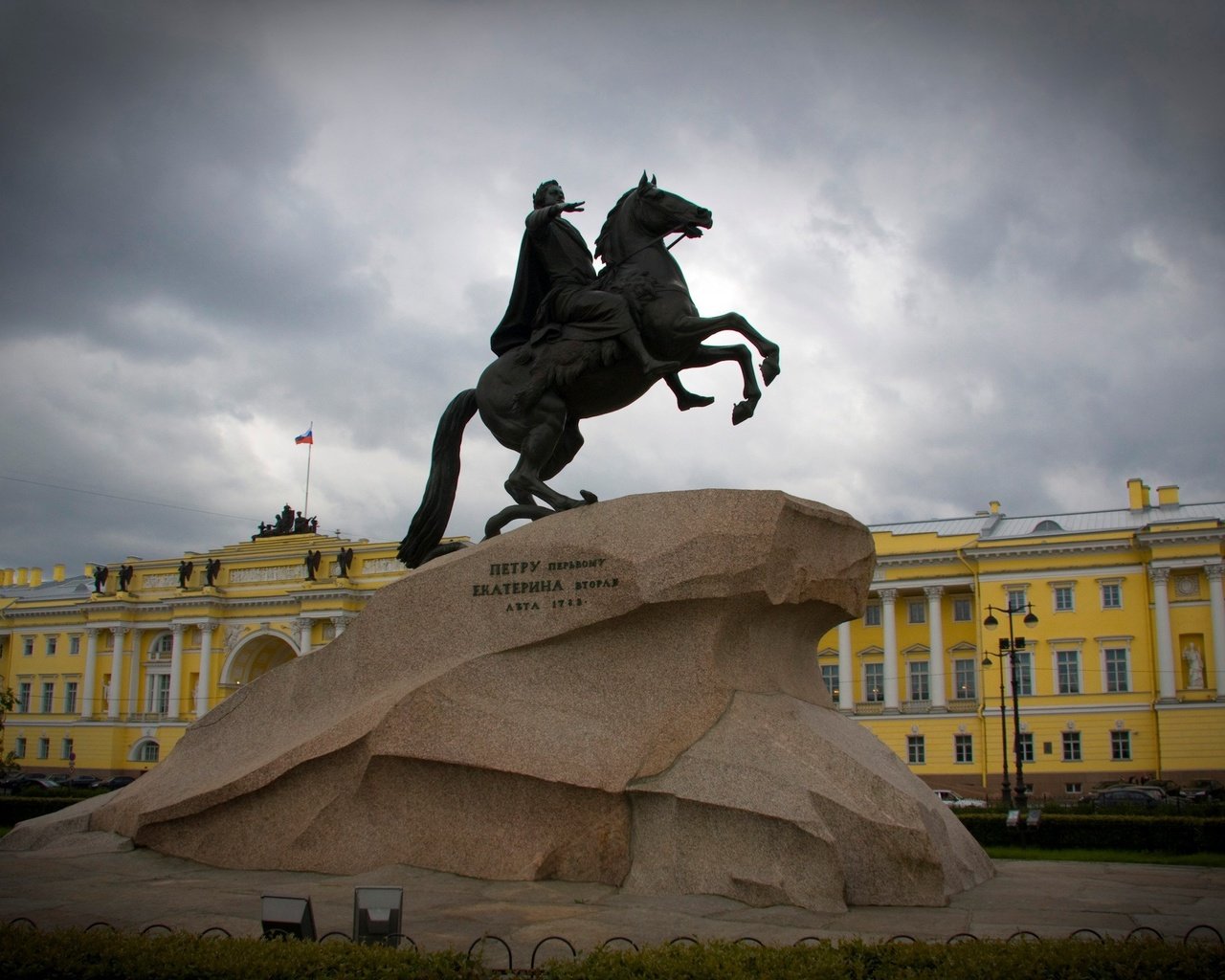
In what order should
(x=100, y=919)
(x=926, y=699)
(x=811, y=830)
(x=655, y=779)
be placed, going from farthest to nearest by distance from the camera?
(x=926, y=699) → (x=655, y=779) → (x=811, y=830) → (x=100, y=919)

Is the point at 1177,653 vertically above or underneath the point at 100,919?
above

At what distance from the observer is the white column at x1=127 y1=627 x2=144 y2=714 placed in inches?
2773

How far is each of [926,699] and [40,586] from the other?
61965 millimetres

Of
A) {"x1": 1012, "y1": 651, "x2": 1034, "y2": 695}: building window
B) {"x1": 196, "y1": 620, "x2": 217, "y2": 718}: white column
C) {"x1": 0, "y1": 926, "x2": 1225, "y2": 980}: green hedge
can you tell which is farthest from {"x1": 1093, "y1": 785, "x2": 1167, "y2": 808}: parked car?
{"x1": 196, "y1": 620, "x2": 217, "y2": 718}: white column

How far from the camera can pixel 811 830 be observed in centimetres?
755

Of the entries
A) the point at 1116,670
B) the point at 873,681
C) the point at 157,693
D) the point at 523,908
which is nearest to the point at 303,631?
the point at 157,693

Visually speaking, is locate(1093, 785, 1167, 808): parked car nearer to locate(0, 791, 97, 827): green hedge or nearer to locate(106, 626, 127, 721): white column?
locate(0, 791, 97, 827): green hedge

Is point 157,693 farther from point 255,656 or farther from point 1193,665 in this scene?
point 1193,665

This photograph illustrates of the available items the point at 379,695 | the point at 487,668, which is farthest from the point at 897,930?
the point at 379,695

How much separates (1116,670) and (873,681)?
448 inches

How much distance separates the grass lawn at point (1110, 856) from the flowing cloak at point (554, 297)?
771 cm

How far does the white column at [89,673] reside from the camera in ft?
232

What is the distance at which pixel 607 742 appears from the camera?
8383mm

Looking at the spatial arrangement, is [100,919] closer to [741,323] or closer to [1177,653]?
[741,323]
